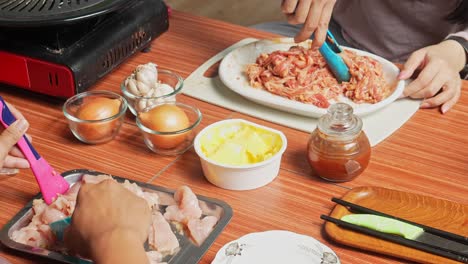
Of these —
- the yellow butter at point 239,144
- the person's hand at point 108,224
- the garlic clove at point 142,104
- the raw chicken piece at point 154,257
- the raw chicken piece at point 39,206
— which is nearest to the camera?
the person's hand at point 108,224

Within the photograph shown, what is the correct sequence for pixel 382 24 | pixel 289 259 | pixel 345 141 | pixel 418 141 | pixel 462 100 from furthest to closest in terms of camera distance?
pixel 382 24 → pixel 462 100 → pixel 418 141 → pixel 345 141 → pixel 289 259

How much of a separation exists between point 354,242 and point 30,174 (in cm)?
65

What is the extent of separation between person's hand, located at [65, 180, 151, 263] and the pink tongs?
190 mm

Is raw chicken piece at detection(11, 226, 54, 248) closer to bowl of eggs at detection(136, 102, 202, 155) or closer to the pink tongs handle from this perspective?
the pink tongs handle

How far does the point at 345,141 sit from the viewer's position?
1.25m

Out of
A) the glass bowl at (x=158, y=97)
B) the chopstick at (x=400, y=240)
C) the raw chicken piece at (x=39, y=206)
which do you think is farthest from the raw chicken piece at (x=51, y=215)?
the chopstick at (x=400, y=240)

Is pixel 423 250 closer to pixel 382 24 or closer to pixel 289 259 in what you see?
pixel 289 259

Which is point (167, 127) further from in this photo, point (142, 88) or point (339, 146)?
point (339, 146)

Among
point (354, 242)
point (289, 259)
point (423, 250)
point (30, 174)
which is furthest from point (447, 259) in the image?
point (30, 174)

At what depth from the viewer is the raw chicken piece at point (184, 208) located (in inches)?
46.1

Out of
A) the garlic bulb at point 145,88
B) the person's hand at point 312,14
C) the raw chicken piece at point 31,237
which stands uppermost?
the person's hand at point 312,14

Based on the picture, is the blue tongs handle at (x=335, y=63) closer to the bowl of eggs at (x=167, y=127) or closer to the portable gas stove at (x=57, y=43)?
the bowl of eggs at (x=167, y=127)

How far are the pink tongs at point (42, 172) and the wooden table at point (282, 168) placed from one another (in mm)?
63

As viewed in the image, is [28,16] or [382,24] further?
[382,24]
